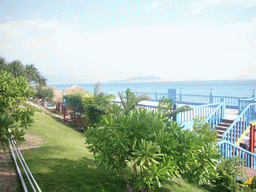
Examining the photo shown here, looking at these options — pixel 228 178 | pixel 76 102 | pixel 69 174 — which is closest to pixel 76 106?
pixel 76 102

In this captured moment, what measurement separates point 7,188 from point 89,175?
4.28 feet

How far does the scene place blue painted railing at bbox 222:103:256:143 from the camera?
26.7ft

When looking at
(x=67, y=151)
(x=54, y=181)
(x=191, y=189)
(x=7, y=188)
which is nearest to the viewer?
(x=7, y=188)

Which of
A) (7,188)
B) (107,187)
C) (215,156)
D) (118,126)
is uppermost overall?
(118,126)

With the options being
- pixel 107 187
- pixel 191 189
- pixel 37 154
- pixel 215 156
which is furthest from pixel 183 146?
pixel 37 154

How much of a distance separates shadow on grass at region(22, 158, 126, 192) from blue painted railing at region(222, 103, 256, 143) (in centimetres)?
622

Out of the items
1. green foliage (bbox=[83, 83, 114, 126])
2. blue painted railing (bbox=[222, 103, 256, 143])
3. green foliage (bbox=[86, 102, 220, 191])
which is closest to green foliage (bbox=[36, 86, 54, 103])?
green foliage (bbox=[83, 83, 114, 126])

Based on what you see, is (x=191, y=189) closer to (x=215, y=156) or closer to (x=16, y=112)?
(x=215, y=156)

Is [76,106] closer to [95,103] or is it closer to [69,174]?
[95,103]

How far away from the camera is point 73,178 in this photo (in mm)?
3379

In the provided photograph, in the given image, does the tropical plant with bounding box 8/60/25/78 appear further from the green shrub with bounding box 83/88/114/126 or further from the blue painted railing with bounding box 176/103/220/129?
the blue painted railing with bounding box 176/103/220/129

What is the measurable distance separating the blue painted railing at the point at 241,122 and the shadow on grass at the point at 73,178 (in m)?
6.22

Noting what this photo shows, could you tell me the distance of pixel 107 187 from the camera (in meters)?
3.29

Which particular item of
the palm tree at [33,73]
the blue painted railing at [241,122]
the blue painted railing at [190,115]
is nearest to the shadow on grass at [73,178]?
the blue painted railing at [190,115]
